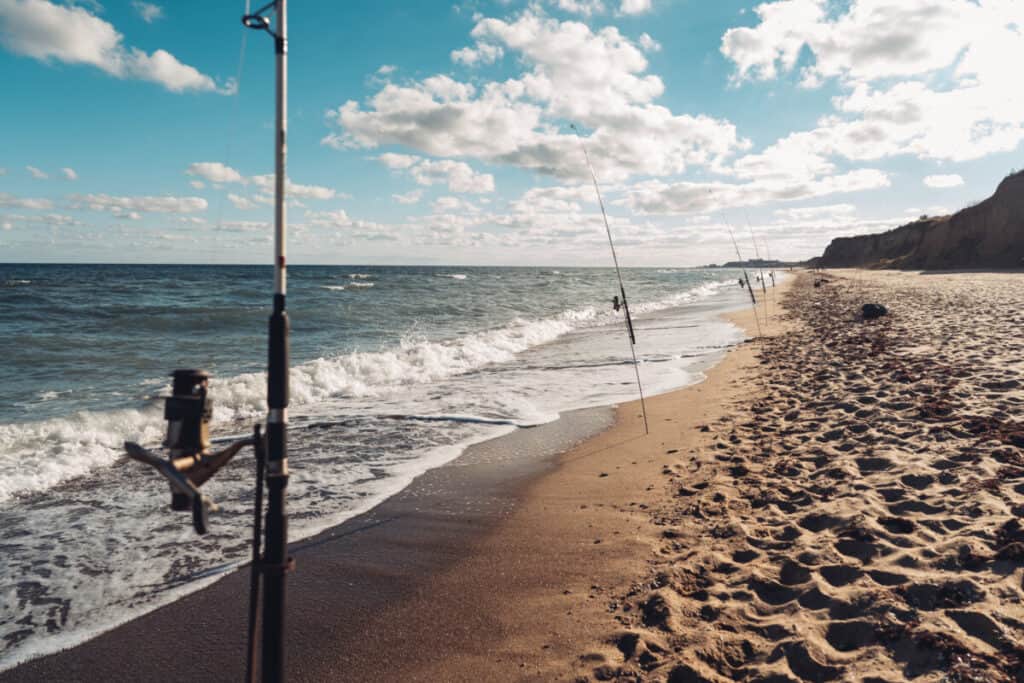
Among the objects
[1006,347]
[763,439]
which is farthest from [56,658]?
A: [1006,347]

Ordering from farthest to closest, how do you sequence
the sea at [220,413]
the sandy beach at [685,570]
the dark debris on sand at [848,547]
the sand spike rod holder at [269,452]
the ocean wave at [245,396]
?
the ocean wave at [245,396] → the sea at [220,413] → the sandy beach at [685,570] → the dark debris on sand at [848,547] → the sand spike rod holder at [269,452]

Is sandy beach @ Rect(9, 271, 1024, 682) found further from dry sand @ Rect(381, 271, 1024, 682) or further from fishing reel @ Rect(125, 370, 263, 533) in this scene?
fishing reel @ Rect(125, 370, 263, 533)

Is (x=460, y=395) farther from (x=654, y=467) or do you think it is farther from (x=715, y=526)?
(x=715, y=526)

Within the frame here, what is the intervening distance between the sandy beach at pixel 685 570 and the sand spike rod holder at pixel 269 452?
4.51 ft

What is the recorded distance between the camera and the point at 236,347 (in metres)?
16.6

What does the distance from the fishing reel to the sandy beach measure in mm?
1712

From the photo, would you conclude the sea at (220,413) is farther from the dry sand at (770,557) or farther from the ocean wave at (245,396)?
the dry sand at (770,557)

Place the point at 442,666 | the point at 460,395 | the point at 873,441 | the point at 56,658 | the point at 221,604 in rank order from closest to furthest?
the point at 442,666, the point at 56,658, the point at 221,604, the point at 873,441, the point at 460,395

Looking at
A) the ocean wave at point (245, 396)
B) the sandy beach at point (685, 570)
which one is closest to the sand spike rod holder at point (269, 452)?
the sandy beach at point (685, 570)

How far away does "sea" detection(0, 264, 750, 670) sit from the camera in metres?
4.26

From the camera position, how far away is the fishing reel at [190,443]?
1.99m

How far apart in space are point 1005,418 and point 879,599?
4252mm

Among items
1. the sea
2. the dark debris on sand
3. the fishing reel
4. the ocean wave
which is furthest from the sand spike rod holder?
the ocean wave

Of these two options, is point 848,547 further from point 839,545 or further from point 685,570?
point 685,570
